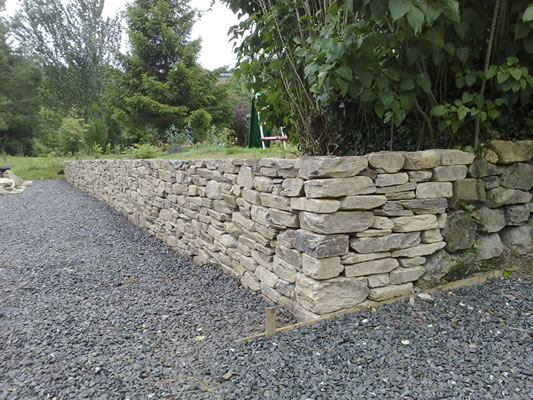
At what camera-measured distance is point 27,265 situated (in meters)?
3.65

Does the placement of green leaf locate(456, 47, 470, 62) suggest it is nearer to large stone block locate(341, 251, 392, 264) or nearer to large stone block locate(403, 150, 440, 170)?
large stone block locate(403, 150, 440, 170)

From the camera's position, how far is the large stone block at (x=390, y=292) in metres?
2.10

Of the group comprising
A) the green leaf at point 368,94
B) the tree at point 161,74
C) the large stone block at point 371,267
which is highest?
the tree at point 161,74

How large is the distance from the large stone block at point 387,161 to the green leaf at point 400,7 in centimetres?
77

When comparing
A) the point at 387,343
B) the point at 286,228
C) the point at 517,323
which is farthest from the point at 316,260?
the point at 517,323

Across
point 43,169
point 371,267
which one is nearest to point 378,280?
point 371,267

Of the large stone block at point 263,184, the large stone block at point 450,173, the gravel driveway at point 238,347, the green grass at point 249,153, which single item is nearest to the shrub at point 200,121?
the green grass at point 249,153

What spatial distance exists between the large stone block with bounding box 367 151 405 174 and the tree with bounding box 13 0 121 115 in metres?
25.0

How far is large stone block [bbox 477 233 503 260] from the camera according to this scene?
7.67ft

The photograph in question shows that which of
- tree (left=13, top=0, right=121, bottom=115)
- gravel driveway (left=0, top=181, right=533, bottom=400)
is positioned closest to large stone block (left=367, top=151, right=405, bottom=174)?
gravel driveway (left=0, top=181, right=533, bottom=400)

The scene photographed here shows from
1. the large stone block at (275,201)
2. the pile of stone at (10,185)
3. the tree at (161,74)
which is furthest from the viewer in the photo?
the tree at (161,74)

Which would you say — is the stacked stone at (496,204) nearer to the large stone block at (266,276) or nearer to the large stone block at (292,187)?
the large stone block at (292,187)

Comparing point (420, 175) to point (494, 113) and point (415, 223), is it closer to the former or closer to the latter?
point (415, 223)

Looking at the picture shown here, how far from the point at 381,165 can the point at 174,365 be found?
1.53m
